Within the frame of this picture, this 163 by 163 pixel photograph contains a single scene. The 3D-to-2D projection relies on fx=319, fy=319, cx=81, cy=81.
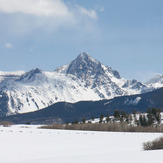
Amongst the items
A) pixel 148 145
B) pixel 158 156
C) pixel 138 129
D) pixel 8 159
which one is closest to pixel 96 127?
pixel 138 129

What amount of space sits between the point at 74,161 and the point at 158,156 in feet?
21.6

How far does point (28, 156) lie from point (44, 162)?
1406 centimetres

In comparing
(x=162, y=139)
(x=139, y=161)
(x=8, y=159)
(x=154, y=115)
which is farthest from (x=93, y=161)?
(x=154, y=115)

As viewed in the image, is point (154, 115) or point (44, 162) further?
point (154, 115)

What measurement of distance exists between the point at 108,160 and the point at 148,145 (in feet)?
58.2

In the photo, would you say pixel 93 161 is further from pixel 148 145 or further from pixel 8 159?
pixel 148 145

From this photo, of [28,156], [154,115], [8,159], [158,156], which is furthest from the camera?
[154,115]

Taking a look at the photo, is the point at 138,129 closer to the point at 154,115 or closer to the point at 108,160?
the point at 154,115

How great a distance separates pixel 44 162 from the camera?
23.3 m

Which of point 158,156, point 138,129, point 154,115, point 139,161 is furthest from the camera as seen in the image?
point 154,115

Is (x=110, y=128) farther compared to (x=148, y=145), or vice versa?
(x=110, y=128)

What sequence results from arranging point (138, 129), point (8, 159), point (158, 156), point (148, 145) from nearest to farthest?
point (158, 156) → point (8, 159) → point (148, 145) → point (138, 129)

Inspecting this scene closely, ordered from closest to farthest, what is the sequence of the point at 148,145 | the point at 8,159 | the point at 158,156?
the point at 158,156
the point at 8,159
the point at 148,145

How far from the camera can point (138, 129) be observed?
11269 cm
